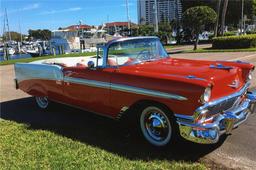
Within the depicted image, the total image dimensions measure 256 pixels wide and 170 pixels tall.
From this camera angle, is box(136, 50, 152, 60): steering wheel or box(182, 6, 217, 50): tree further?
box(182, 6, 217, 50): tree

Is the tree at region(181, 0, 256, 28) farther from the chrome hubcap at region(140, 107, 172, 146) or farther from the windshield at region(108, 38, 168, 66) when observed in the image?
the chrome hubcap at region(140, 107, 172, 146)

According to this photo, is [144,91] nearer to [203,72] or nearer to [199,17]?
[203,72]

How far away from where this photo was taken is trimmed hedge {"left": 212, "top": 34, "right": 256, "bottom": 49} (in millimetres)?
23062

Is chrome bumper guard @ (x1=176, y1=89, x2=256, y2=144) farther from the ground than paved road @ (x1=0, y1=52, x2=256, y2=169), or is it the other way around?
chrome bumper guard @ (x1=176, y1=89, x2=256, y2=144)

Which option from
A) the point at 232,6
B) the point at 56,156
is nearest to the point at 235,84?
the point at 56,156

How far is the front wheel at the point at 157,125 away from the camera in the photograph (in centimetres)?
476

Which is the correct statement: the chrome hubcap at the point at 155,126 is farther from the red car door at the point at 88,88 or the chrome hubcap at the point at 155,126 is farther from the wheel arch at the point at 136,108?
the red car door at the point at 88,88

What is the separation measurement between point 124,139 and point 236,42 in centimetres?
1989

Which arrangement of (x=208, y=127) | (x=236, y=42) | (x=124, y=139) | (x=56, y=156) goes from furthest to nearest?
(x=236, y=42)
(x=124, y=139)
(x=56, y=156)
(x=208, y=127)

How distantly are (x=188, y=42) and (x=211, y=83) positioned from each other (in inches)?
1432

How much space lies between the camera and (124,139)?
17.7 feet

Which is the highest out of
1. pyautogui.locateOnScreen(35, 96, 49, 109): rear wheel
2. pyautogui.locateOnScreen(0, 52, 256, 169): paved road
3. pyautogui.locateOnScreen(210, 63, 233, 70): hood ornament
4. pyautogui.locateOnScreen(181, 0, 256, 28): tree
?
pyautogui.locateOnScreen(181, 0, 256, 28): tree

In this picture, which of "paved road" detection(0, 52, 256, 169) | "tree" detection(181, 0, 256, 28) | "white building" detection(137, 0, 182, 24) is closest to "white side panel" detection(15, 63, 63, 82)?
"paved road" detection(0, 52, 256, 169)

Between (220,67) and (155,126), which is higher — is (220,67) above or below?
above
